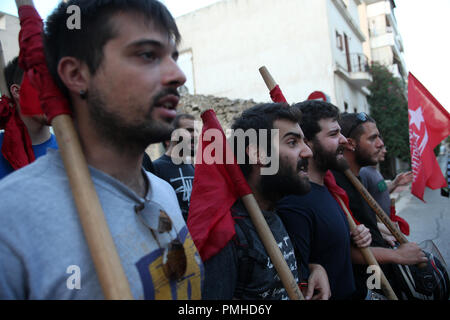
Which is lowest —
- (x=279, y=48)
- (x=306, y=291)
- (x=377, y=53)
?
(x=306, y=291)

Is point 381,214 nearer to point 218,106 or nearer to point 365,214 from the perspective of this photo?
point 365,214

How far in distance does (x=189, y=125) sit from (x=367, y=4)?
1140 inches

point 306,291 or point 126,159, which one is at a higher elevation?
point 126,159

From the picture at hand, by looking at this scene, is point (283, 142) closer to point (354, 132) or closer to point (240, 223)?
point (240, 223)

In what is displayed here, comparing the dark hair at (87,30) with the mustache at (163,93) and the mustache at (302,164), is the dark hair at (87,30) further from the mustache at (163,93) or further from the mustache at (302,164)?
the mustache at (302,164)

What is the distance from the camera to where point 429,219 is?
26.7ft

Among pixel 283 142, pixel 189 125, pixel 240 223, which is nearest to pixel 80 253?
pixel 240 223

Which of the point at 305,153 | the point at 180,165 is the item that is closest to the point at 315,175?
the point at 305,153

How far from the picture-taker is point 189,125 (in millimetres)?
3918

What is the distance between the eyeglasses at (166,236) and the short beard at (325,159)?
1.64 metres

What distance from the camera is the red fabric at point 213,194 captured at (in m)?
1.53

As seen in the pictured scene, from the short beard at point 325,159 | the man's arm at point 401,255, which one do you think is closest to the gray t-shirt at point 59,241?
the short beard at point 325,159

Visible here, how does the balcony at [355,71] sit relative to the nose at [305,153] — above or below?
above

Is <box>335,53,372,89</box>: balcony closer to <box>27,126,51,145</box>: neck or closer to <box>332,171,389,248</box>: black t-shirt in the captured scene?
<box>332,171,389,248</box>: black t-shirt
